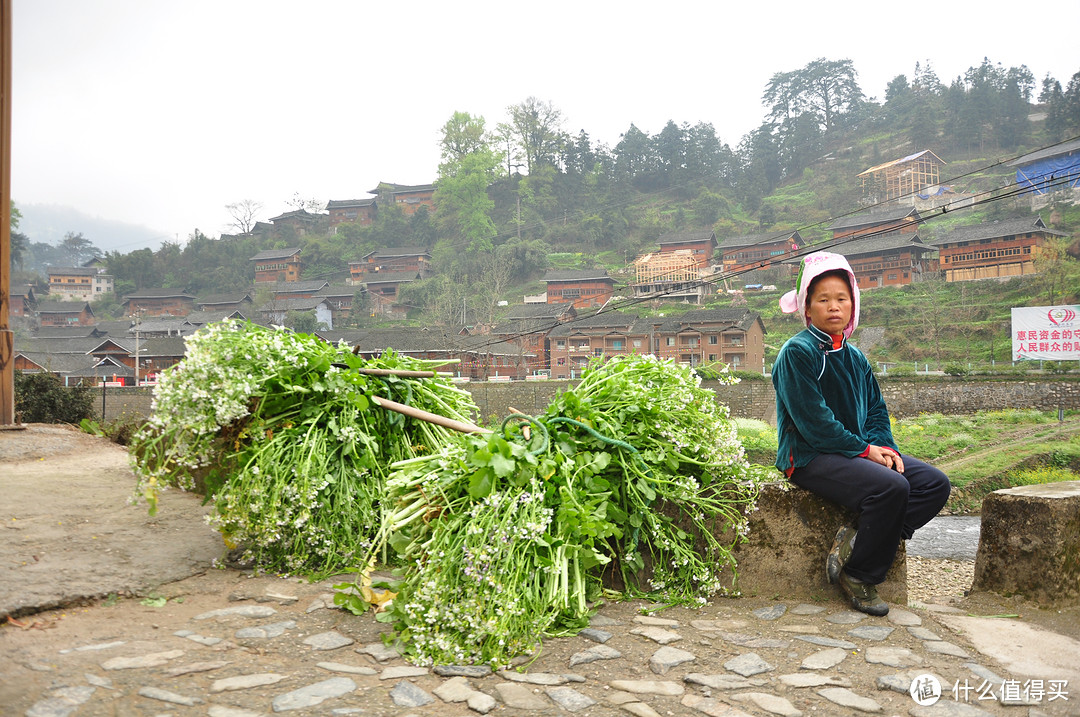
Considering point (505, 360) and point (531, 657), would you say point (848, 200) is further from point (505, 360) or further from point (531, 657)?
point (531, 657)

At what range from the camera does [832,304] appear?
2.79 meters

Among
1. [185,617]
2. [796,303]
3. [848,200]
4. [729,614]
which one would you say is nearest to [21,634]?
[185,617]

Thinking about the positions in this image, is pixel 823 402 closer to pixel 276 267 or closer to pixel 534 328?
pixel 534 328

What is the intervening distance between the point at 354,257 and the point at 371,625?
2363 inches

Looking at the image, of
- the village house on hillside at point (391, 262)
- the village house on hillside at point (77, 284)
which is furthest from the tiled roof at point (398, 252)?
the village house on hillside at point (77, 284)

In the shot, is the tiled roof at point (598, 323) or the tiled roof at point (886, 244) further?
the tiled roof at point (886, 244)

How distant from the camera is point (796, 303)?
304 cm

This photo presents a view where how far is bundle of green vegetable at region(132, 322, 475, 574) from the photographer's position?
9.73 ft

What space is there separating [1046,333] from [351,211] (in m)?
60.6

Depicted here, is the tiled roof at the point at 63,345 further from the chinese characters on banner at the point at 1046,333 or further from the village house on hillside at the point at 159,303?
the chinese characters on banner at the point at 1046,333

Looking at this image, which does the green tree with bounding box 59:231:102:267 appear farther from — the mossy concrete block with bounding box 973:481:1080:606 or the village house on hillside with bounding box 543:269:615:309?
the mossy concrete block with bounding box 973:481:1080:606

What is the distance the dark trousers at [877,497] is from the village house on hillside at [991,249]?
44.2m

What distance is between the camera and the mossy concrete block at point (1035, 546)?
2.79m

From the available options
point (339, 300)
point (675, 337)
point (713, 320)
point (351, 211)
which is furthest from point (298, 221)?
point (713, 320)
